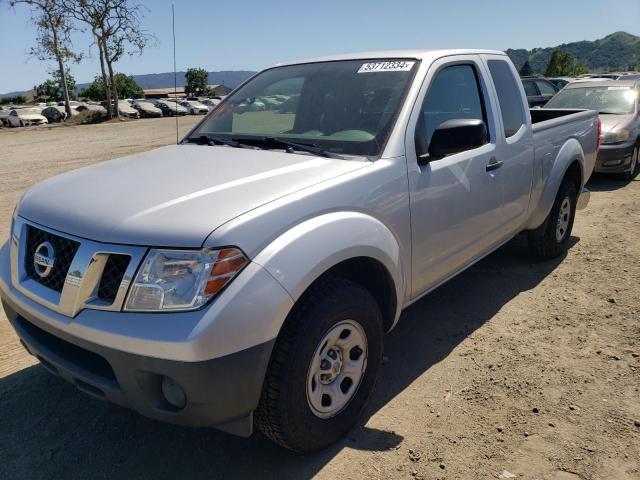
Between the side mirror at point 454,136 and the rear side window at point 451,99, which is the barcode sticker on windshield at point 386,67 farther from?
the side mirror at point 454,136

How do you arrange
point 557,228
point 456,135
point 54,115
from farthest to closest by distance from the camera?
1. point 54,115
2. point 557,228
3. point 456,135

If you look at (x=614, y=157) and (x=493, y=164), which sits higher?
(x=493, y=164)

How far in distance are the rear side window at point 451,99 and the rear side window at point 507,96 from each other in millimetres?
280

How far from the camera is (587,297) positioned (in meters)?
4.26

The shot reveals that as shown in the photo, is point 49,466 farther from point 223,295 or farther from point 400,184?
point 400,184

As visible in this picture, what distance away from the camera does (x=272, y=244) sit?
208 cm

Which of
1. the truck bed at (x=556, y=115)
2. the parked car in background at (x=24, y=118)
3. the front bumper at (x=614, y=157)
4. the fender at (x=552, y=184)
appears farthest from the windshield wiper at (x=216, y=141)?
the parked car in background at (x=24, y=118)

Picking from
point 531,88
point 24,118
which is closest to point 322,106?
point 531,88

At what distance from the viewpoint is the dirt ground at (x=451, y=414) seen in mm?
2445

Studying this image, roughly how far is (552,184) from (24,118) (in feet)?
130

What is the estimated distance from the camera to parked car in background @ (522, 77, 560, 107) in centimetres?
1441

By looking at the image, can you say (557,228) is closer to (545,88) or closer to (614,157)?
(614,157)

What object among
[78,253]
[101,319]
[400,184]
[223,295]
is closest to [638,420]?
[400,184]

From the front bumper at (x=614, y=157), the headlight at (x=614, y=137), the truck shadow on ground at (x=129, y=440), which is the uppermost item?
the headlight at (x=614, y=137)
